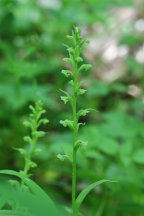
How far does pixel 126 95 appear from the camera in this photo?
469cm

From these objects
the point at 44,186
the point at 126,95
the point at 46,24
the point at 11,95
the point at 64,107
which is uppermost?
the point at 46,24

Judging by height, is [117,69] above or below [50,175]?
above

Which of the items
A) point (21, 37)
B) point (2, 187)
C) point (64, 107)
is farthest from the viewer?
point (21, 37)

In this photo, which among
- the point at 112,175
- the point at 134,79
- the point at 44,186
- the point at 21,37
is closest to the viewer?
the point at 112,175

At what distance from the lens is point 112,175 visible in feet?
6.32

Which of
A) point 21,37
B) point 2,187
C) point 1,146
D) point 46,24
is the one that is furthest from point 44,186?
point 46,24

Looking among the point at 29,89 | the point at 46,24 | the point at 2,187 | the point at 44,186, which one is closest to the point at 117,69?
the point at 46,24

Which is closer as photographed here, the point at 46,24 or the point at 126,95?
the point at 126,95

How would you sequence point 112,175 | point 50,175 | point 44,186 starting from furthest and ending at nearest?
point 50,175 < point 44,186 < point 112,175

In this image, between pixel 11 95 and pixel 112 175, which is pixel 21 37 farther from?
pixel 112 175

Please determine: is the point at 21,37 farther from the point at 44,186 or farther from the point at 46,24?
the point at 44,186

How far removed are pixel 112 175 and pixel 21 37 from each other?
9.85 ft

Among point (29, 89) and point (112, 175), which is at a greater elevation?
point (29, 89)

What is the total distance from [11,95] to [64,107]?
1146 millimetres
